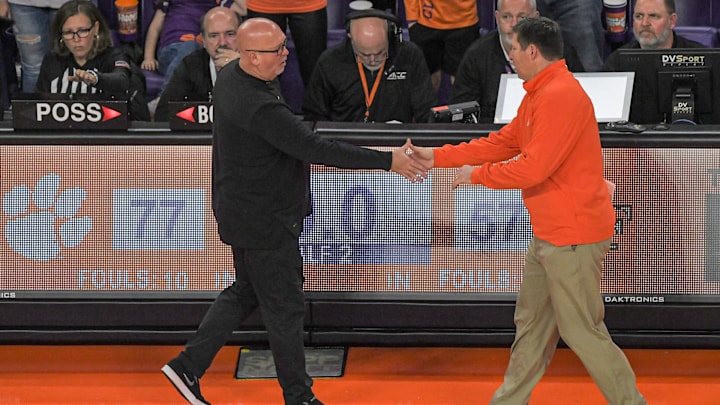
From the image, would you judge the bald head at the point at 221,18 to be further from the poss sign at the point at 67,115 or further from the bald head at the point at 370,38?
the poss sign at the point at 67,115

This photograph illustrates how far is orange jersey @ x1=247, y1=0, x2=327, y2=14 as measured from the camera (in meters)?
8.12

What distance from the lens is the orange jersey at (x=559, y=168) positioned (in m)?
4.75

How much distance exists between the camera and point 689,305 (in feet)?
19.0

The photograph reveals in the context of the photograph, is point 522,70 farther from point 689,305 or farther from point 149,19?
point 149,19

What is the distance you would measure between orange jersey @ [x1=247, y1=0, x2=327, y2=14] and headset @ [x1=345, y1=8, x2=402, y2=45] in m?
0.52

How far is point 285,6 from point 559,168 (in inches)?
148

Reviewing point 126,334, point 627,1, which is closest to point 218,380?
point 126,334

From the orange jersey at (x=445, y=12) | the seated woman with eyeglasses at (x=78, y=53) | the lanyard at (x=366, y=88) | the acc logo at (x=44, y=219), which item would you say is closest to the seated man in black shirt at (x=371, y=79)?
the lanyard at (x=366, y=88)

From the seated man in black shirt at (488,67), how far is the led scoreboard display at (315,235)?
1.81 m

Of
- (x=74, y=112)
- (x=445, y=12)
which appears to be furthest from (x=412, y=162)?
(x=445, y=12)

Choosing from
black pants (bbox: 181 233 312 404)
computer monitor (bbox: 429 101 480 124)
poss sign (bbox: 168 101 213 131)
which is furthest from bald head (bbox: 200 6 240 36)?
black pants (bbox: 181 233 312 404)

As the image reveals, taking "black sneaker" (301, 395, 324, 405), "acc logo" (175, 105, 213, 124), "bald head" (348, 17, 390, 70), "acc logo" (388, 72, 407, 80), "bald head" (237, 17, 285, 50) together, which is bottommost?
"black sneaker" (301, 395, 324, 405)

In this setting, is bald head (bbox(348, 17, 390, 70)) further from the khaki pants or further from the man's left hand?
the khaki pants

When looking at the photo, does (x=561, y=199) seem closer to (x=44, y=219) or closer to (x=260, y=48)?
(x=260, y=48)
